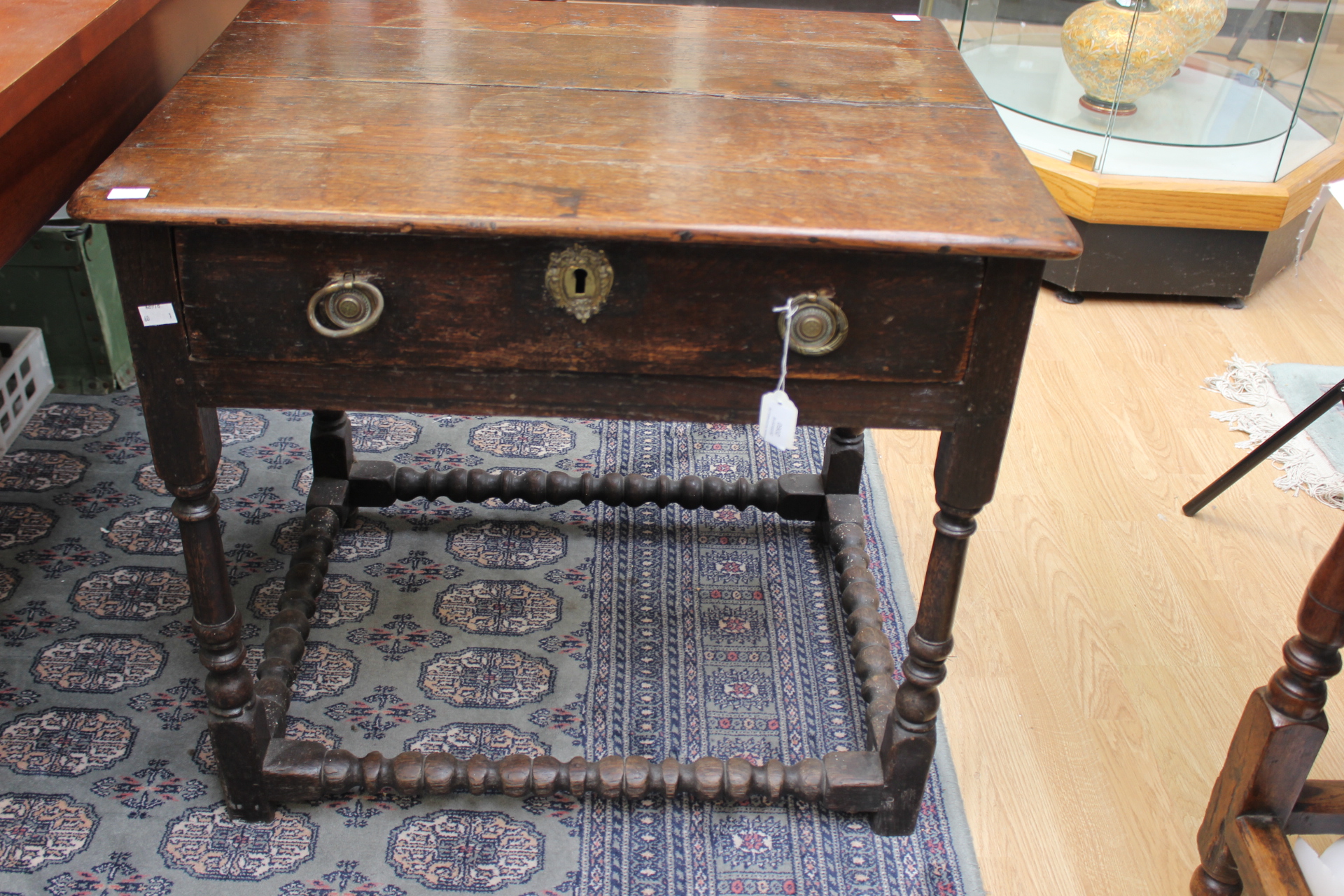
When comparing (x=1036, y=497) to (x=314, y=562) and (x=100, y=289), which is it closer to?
(x=314, y=562)

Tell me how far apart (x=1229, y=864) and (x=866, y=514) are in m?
0.84

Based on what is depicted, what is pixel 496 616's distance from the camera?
5.67ft

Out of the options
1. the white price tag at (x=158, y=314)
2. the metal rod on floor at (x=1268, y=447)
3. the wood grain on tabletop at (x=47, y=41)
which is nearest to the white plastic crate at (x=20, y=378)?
the wood grain on tabletop at (x=47, y=41)

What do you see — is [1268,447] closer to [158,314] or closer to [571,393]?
[571,393]

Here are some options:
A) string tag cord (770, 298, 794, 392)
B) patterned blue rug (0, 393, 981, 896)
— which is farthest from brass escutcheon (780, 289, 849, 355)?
patterned blue rug (0, 393, 981, 896)

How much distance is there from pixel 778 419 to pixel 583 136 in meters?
0.36

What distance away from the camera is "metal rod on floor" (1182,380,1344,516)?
176cm

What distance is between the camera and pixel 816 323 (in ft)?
3.46

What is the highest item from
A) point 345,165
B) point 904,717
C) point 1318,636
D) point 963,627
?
point 345,165

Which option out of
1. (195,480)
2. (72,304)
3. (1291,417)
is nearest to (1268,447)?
(1291,417)

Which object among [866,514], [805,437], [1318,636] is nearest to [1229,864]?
[1318,636]

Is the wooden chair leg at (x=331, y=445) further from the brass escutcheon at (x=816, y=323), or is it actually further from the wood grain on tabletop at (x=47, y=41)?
the brass escutcheon at (x=816, y=323)

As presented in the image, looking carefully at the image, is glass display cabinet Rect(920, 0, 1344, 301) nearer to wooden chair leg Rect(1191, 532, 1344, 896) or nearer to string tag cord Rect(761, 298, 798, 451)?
wooden chair leg Rect(1191, 532, 1344, 896)

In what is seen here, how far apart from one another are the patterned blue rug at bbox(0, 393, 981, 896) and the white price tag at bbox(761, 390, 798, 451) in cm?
59
